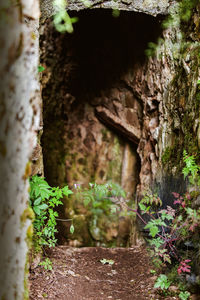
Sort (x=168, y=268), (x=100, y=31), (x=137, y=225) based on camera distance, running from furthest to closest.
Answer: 1. (x=100, y=31)
2. (x=137, y=225)
3. (x=168, y=268)

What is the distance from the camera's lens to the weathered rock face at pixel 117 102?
127 inches

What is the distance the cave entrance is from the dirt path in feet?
5.31

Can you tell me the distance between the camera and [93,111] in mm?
5168

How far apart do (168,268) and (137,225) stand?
1.11 metres

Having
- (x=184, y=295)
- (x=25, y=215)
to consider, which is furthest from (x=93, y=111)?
(x=25, y=215)

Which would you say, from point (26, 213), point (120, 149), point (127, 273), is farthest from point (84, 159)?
point (26, 213)

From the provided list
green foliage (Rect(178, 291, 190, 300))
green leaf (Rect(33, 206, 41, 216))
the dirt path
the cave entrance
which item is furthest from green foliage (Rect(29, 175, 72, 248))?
the cave entrance

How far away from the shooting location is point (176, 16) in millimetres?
3291

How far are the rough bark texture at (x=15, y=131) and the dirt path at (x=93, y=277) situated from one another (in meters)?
Result: 1.06

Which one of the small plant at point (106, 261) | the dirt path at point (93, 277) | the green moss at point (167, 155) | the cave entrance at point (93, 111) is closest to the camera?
the dirt path at point (93, 277)

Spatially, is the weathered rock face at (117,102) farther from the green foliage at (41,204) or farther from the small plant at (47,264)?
the small plant at (47,264)

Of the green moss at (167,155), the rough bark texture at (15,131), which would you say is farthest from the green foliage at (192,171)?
the rough bark texture at (15,131)

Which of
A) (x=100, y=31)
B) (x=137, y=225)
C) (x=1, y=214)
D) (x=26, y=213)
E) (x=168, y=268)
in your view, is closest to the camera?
(x=1, y=214)

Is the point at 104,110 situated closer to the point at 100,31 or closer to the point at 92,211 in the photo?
the point at 100,31
